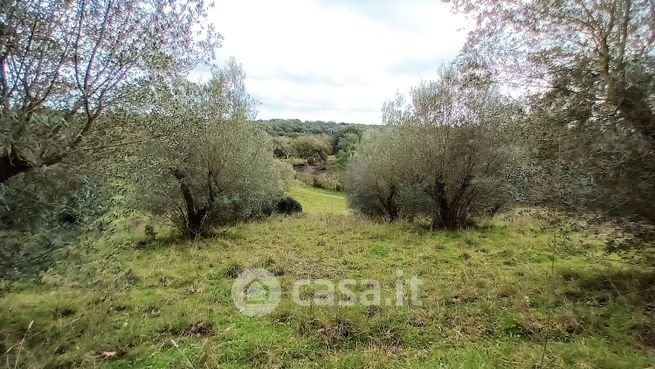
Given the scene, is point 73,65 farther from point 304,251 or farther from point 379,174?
point 379,174

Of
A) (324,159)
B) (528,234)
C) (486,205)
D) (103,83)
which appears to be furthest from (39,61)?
(324,159)

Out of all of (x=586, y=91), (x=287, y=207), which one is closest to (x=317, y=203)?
(x=287, y=207)

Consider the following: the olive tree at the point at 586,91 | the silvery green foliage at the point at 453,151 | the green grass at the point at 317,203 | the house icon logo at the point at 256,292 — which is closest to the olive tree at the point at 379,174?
the silvery green foliage at the point at 453,151

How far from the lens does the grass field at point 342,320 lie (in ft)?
13.7

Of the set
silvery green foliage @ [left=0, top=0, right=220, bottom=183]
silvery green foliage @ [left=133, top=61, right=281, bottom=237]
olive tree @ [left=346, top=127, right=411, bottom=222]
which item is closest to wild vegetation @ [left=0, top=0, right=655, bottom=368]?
silvery green foliage @ [left=0, top=0, right=220, bottom=183]

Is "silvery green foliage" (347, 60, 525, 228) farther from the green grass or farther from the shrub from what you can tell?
the green grass

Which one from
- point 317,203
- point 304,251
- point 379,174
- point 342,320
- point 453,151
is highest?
point 453,151

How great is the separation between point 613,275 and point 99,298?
910 centimetres

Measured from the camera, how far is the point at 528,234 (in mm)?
11945

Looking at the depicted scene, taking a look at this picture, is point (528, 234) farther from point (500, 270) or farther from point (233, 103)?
point (233, 103)

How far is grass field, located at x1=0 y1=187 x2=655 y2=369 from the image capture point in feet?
13.7

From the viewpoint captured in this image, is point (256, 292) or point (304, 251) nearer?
point (256, 292)

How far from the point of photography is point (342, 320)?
5098 millimetres

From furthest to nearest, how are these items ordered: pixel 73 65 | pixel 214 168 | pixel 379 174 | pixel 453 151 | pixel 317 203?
1. pixel 317 203
2. pixel 379 174
3. pixel 453 151
4. pixel 214 168
5. pixel 73 65
